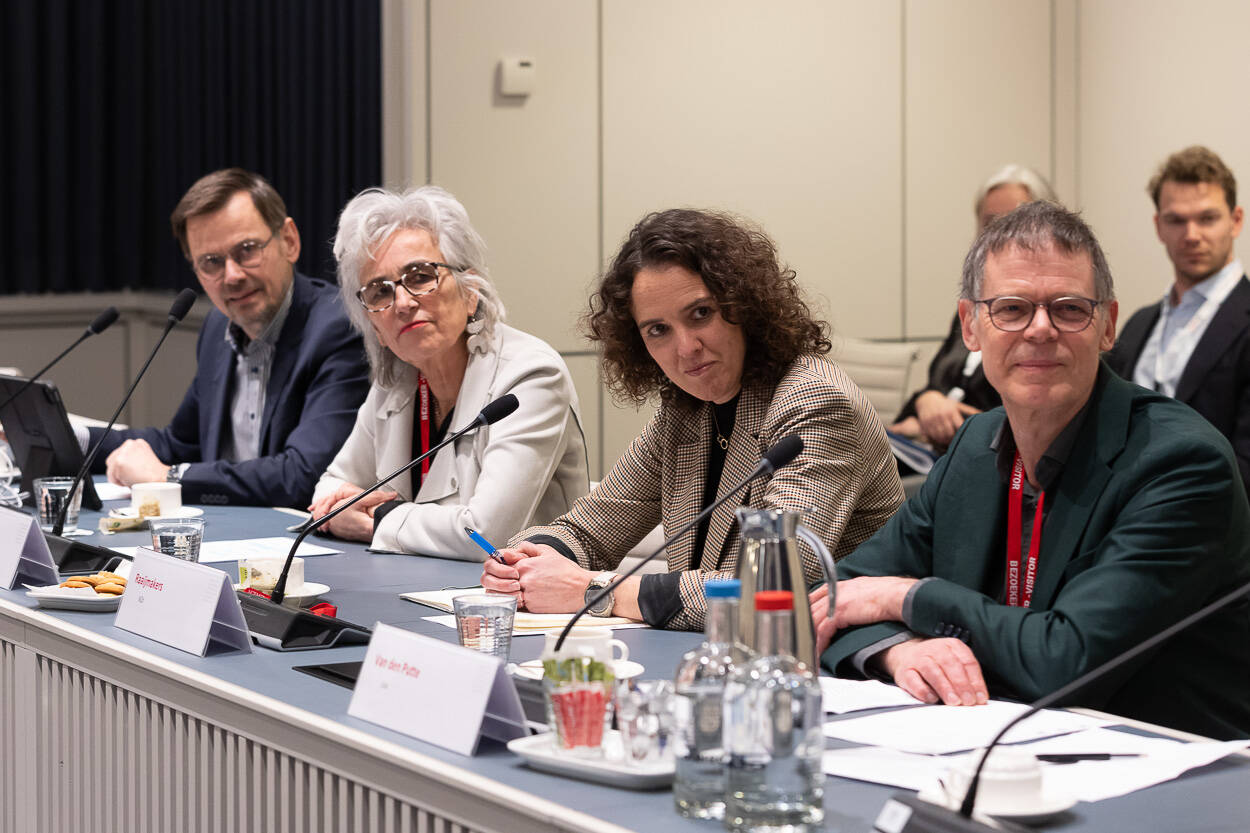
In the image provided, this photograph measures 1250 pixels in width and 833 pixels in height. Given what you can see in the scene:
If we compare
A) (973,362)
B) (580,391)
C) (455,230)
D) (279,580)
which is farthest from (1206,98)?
(279,580)

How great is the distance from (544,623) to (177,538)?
68 centimetres

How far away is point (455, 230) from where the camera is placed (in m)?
2.99

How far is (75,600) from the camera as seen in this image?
210cm

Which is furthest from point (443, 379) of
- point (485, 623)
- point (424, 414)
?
point (485, 623)

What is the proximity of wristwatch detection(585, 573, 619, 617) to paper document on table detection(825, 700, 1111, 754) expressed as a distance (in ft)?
1.98

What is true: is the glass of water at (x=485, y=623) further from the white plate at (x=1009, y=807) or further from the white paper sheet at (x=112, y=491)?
the white paper sheet at (x=112, y=491)

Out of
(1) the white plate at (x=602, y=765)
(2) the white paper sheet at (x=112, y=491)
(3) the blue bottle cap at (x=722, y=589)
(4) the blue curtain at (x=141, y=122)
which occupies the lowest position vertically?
(2) the white paper sheet at (x=112, y=491)

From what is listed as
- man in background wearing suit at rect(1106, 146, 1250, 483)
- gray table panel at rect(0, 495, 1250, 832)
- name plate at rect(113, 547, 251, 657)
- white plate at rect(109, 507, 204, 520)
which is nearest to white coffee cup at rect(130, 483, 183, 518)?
white plate at rect(109, 507, 204, 520)

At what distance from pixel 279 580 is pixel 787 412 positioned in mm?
791

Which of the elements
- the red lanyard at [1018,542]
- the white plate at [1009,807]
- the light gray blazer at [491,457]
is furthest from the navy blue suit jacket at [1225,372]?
the white plate at [1009,807]

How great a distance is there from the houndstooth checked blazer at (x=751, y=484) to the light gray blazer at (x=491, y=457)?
0.54ft

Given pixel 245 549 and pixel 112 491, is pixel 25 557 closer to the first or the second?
pixel 245 549

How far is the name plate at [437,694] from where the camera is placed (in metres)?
1.36

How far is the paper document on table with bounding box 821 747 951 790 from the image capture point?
1.27m
